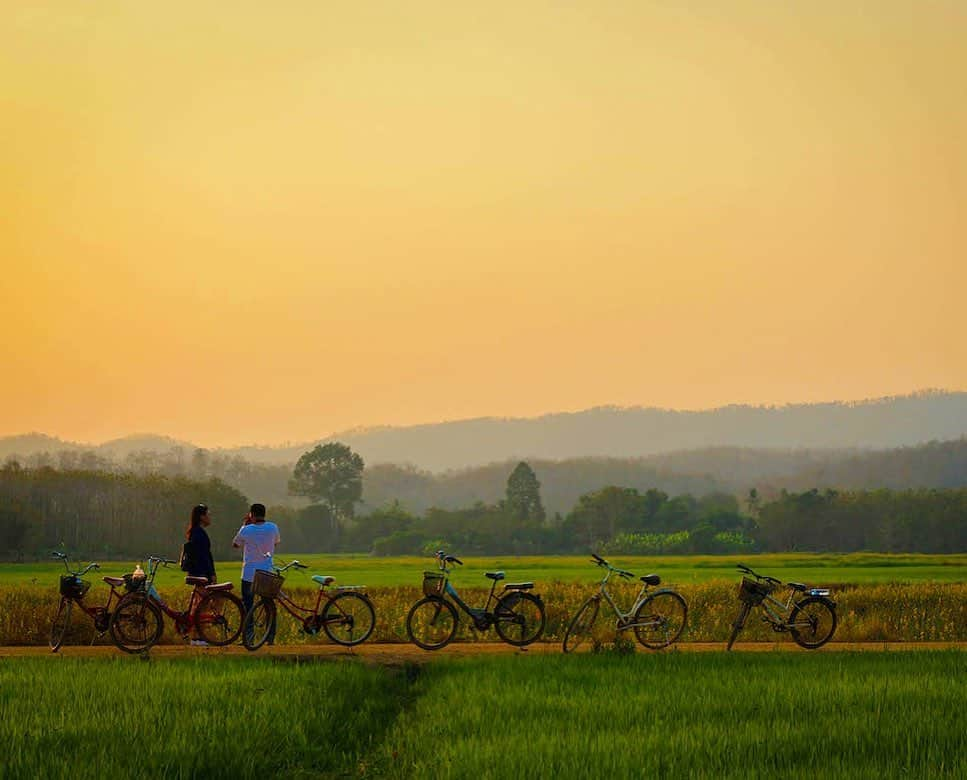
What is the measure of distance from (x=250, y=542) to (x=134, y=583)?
2.05 meters

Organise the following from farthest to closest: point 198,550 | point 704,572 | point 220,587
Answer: point 704,572 → point 198,550 → point 220,587

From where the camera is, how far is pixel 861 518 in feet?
482

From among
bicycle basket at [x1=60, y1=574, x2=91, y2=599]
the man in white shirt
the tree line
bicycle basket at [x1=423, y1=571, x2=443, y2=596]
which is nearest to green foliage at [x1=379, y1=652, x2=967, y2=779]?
bicycle basket at [x1=423, y1=571, x2=443, y2=596]

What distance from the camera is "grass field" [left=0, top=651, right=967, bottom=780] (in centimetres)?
1534

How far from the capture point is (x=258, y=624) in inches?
993

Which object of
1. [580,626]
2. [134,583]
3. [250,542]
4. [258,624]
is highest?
[250,542]

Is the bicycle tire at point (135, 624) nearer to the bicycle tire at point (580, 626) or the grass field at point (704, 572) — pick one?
the bicycle tire at point (580, 626)

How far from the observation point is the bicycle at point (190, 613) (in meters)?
24.9

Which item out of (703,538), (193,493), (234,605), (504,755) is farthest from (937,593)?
(703,538)

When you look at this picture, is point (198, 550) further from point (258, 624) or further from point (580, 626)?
point (580, 626)

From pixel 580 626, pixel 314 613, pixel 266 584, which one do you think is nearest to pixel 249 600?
pixel 266 584

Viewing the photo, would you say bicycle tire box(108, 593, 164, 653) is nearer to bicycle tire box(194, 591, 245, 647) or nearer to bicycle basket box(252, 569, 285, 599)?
bicycle tire box(194, 591, 245, 647)

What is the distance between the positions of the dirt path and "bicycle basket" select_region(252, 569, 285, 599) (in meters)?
0.98

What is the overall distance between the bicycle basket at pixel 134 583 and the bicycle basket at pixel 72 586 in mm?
729
